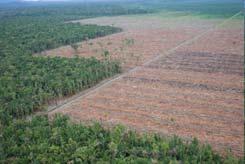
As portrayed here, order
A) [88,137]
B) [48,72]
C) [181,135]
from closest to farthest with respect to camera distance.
Result: [88,137] < [181,135] < [48,72]

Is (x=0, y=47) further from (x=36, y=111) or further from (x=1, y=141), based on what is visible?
(x=1, y=141)

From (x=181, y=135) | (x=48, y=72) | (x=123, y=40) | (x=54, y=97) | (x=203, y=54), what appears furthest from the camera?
(x=123, y=40)

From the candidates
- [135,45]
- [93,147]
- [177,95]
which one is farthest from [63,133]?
[135,45]

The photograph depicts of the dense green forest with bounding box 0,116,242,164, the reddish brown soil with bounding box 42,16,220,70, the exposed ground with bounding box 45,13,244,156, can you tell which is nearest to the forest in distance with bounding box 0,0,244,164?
the dense green forest with bounding box 0,116,242,164

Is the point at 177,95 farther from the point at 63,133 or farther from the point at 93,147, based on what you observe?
the point at 93,147

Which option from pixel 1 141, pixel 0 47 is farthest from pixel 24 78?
pixel 0 47

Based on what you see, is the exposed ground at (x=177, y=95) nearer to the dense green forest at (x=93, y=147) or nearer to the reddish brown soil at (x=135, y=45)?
the reddish brown soil at (x=135, y=45)
